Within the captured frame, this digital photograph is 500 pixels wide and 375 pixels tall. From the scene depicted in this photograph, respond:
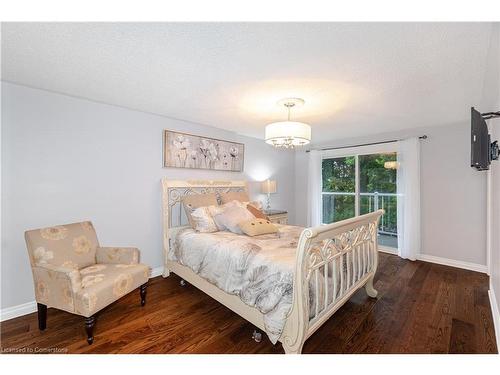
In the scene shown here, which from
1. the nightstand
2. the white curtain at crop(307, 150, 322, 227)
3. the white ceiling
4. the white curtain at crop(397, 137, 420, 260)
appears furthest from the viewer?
the white curtain at crop(307, 150, 322, 227)

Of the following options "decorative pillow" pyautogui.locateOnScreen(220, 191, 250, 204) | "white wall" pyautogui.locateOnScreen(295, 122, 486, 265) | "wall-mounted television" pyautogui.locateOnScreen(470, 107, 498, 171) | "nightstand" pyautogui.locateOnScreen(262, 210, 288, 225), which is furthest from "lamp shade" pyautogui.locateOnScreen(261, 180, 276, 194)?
"wall-mounted television" pyautogui.locateOnScreen(470, 107, 498, 171)

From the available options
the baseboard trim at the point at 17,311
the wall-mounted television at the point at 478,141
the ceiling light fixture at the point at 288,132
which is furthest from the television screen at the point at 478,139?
the baseboard trim at the point at 17,311

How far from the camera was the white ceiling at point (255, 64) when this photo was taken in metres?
1.37

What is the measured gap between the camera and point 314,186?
4.84 meters

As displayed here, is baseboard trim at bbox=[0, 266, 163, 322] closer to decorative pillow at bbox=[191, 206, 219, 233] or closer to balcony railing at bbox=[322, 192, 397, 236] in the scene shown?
decorative pillow at bbox=[191, 206, 219, 233]

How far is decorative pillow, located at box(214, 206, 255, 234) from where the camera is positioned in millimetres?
2687

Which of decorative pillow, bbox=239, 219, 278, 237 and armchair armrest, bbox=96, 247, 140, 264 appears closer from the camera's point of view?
Answer: armchair armrest, bbox=96, 247, 140, 264

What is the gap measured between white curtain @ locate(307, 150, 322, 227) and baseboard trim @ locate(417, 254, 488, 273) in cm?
187

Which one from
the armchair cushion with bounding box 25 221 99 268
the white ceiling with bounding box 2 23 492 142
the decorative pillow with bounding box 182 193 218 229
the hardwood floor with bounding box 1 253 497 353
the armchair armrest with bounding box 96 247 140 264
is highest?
the white ceiling with bounding box 2 23 492 142

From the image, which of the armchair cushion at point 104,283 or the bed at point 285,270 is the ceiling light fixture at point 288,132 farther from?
the armchair cushion at point 104,283

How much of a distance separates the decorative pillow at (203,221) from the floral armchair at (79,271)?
2.50 feet

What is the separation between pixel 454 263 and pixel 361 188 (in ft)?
5.92

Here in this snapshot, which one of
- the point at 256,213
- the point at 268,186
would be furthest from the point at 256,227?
the point at 268,186

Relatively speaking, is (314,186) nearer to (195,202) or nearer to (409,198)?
(409,198)
